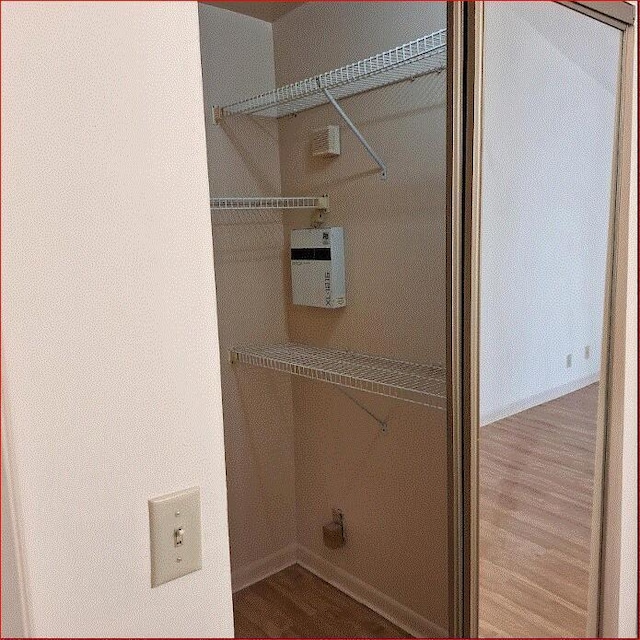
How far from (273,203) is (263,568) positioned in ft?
5.33

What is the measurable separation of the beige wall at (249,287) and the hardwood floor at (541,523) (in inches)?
56.4

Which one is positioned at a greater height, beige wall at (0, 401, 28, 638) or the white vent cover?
the white vent cover

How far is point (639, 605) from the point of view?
156cm

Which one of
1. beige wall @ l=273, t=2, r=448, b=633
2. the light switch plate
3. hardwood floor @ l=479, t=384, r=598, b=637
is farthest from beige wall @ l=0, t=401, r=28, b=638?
beige wall @ l=273, t=2, r=448, b=633

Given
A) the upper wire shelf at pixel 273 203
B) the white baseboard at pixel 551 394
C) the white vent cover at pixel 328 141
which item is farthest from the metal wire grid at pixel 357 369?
the white vent cover at pixel 328 141

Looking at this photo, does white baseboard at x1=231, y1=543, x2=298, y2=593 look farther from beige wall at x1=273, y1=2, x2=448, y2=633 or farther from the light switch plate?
the light switch plate

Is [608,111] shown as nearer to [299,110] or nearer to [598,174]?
[598,174]

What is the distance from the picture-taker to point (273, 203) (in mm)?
2621

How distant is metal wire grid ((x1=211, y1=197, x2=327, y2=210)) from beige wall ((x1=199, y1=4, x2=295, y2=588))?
0.12 m

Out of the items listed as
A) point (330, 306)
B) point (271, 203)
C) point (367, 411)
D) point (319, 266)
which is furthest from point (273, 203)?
point (367, 411)

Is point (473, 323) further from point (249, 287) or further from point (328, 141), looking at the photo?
point (249, 287)

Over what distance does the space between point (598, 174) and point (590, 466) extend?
2.30 ft

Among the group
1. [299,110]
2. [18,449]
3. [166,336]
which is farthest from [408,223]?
[18,449]

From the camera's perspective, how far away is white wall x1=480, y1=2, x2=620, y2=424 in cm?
133
